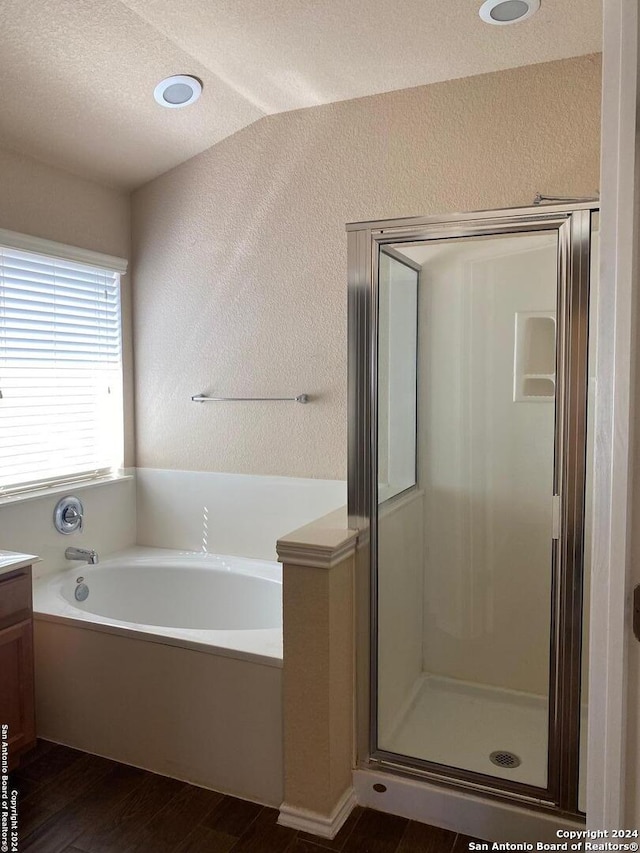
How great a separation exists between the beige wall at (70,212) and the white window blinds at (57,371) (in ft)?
0.27

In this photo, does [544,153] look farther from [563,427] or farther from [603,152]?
[603,152]

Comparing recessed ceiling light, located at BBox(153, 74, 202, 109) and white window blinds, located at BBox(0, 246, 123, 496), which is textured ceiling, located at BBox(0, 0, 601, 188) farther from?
white window blinds, located at BBox(0, 246, 123, 496)

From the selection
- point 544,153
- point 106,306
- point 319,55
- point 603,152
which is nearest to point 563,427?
point 603,152

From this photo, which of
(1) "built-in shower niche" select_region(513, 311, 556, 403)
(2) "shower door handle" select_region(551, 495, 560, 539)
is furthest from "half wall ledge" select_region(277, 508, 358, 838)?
(1) "built-in shower niche" select_region(513, 311, 556, 403)

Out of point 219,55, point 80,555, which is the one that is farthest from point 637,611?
point 80,555

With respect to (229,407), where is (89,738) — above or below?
below

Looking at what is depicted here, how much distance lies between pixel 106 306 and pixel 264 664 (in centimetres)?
205

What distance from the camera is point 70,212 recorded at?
319 cm

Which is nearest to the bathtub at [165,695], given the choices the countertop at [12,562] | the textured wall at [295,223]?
the countertop at [12,562]

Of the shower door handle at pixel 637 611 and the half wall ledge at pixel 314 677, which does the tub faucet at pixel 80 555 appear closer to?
the half wall ledge at pixel 314 677

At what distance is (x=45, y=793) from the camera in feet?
7.50

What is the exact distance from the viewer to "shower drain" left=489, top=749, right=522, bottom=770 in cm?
216

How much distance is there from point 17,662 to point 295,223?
2.10 meters

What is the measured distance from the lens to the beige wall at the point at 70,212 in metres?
2.90
